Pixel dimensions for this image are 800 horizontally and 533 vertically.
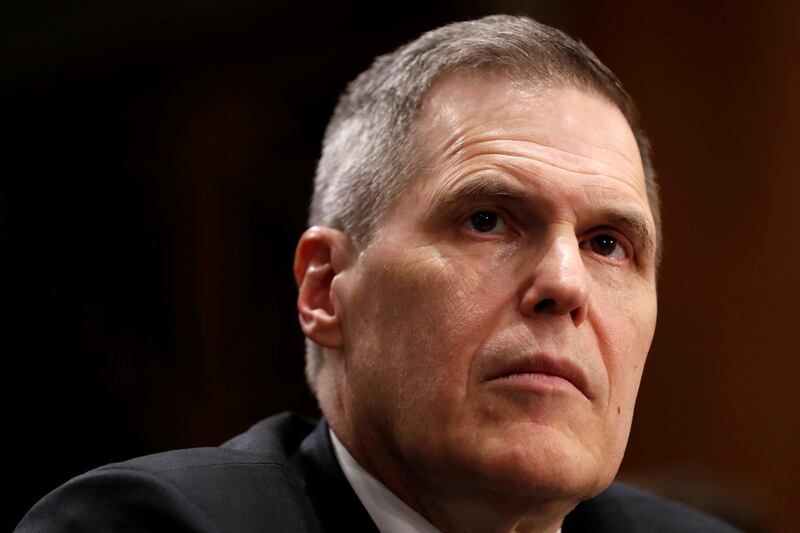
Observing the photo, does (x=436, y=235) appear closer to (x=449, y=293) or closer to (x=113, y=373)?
(x=449, y=293)

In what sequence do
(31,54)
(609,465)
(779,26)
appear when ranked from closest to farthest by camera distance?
(609,465) < (31,54) < (779,26)

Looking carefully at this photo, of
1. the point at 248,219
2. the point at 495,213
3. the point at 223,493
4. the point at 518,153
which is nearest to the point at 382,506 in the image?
the point at 223,493

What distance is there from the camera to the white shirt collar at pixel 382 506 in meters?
1.81

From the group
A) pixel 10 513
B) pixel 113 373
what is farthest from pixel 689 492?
pixel 10 513

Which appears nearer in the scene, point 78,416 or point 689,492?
point 78,416

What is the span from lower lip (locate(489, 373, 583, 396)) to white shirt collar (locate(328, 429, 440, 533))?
369 millimetres

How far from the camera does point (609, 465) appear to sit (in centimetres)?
173

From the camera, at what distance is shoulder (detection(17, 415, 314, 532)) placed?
1.48m

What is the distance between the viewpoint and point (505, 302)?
1.66 metres

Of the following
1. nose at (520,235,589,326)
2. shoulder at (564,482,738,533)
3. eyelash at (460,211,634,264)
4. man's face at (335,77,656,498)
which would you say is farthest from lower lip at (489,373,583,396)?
shoulder at (564,482,738,533)

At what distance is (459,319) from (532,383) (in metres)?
0.17

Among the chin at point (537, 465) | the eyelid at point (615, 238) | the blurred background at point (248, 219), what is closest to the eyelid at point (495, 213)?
the eyelid at point (615, 238)

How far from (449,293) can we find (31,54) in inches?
79.2

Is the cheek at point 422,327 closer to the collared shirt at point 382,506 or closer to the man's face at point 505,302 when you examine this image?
the man's face at point 505,302
